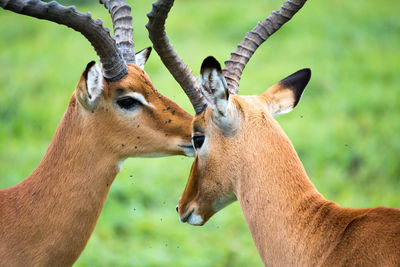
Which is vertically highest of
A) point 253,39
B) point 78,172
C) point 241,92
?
point 253,39

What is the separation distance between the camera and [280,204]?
2867mm

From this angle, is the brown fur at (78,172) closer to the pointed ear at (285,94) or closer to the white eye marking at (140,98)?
the white eye marking at (140,98)

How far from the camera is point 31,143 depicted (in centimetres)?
778

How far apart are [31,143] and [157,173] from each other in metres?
1.91

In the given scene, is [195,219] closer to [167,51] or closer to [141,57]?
[167,51]

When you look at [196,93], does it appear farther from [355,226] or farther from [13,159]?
[13,159]

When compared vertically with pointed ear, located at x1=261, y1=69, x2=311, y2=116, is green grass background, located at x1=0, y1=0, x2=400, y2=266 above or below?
below

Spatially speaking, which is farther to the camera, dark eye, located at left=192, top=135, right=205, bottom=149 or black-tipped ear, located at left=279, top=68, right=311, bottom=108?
black-tipped ear, located at left=279, top=68, right=311, bottom=108

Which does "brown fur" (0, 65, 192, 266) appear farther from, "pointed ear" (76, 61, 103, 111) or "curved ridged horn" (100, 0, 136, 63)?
"curved ridged horn" (100, 0, 136, 63)

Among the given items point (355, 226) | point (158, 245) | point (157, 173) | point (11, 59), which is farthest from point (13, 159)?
point (355, 226)

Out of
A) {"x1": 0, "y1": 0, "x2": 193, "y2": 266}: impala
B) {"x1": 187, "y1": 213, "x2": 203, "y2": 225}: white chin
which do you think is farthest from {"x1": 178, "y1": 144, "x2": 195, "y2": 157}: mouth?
{"x1": 187, "y1": 213, "x2": 203, "y2": 225}: white chin

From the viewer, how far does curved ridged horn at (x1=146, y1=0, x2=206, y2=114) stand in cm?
325

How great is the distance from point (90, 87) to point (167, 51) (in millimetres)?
498

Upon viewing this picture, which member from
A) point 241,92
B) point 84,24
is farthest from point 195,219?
point 241,92
